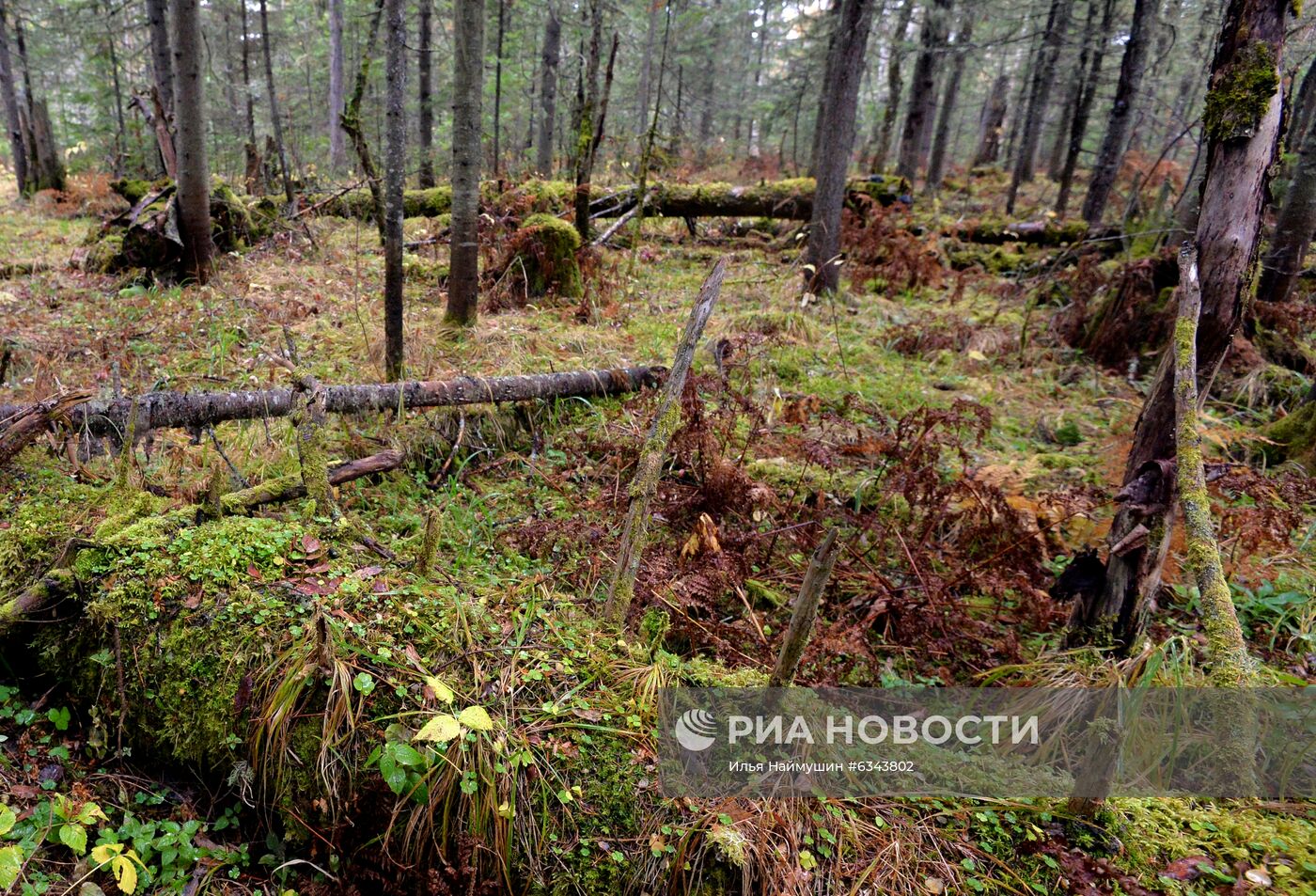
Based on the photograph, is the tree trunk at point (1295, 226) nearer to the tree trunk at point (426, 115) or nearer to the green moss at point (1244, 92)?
the green moss at point (1244, 92)

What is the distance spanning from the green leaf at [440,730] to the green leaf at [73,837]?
37.6 inches

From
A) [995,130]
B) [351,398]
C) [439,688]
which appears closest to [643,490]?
[439,688]

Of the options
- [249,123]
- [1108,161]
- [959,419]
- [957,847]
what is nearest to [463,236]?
[959,419]

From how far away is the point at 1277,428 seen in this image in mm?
5281

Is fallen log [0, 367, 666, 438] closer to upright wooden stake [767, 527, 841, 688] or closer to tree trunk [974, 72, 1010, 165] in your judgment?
upright wooden stake [767, 527, 841, 688]

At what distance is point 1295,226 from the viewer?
7.27 m

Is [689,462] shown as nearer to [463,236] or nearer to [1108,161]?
[463,236]

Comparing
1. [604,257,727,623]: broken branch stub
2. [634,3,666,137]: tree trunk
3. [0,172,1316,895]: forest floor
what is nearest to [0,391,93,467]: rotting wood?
[0,172,1316,895]: forest floor

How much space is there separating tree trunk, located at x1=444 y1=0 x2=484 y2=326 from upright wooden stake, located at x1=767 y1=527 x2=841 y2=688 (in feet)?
17.4

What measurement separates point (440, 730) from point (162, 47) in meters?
13.3

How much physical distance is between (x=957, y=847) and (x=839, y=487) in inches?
112

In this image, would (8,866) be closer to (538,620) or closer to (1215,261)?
(538,620)

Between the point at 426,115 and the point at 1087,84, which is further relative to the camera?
the point at 426,115

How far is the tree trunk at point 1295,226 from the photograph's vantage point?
23.5ft
